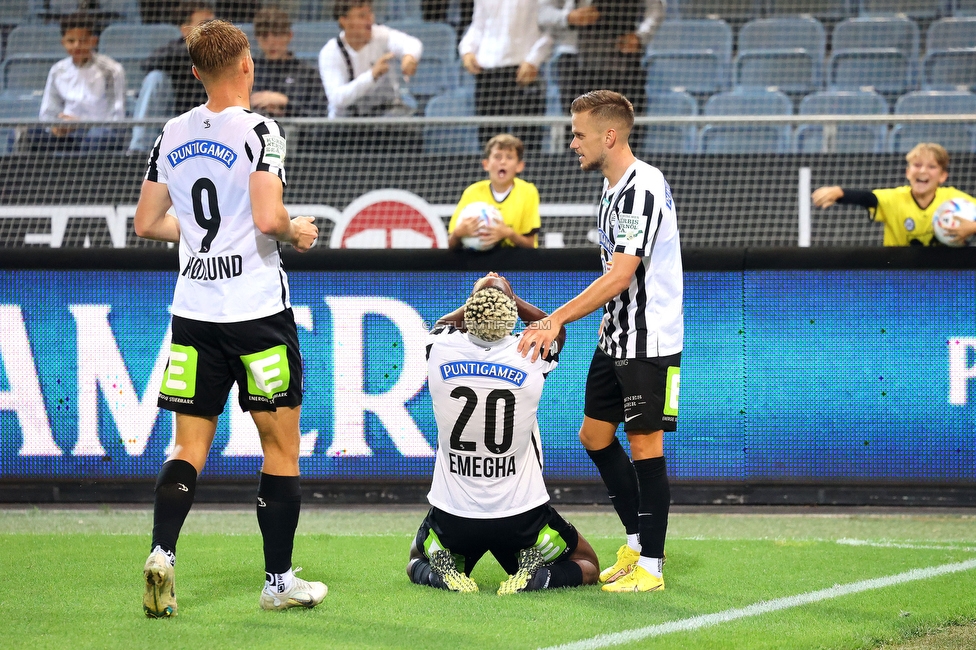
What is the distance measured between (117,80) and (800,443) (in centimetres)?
673

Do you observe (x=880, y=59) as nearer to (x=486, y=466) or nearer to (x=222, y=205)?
(x=486, y=466)

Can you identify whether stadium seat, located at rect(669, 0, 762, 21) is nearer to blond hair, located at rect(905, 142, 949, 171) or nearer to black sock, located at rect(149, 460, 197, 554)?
blond hair, located at rect(905, 142, 949, 171)

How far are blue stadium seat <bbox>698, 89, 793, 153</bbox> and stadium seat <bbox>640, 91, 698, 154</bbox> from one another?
0.14 m

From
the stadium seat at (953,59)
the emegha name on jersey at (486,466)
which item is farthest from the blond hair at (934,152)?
the emegha name on jersey at (486,466)

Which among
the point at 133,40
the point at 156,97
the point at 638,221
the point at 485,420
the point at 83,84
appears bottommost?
the point at 485,420

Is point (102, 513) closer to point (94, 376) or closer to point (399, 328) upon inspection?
point (94, 376)

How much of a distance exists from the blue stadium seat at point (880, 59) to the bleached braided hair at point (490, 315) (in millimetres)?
7214

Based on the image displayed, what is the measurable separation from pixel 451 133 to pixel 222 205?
539 cm

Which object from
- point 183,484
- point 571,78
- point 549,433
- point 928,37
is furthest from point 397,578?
point 928,37

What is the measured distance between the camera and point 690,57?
35.4 feet

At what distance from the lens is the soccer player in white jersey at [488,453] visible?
178 inches

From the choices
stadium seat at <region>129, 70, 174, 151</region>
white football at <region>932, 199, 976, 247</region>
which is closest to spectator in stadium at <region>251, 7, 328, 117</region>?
stadium seat at <region>129, 70, 174, 151</region>

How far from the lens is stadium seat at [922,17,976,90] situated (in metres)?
10.4

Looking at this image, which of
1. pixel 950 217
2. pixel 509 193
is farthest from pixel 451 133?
pixel 950 217
